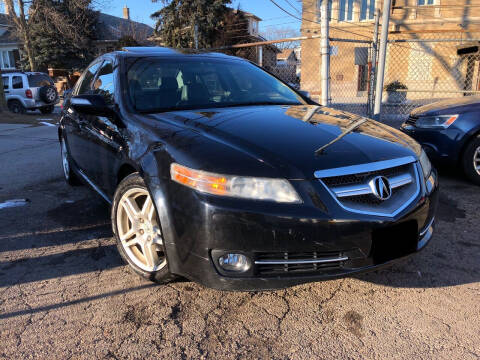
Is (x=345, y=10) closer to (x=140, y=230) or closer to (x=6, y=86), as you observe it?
(x=6, y=86)

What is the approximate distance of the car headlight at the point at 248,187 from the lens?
1991 mm

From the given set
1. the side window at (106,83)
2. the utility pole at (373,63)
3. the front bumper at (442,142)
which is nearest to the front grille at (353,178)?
the side window at (106,83)

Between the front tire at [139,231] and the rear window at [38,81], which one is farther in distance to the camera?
the rear window at [38,81]

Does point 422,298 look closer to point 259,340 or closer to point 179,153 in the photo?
point 259,340

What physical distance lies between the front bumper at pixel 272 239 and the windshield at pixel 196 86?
1.17 meters

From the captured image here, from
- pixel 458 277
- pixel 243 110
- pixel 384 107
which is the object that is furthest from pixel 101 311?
pixel 384 107

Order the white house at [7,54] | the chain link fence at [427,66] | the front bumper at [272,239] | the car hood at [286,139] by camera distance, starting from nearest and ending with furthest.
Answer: the front bumper at [272,239] → the car hood at [286,139] → the chain link fence at [427,66] → the white house at [7,54]

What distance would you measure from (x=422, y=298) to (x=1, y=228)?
362 centimetres

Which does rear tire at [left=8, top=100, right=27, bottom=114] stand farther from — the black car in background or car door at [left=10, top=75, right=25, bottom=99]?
the black car in background

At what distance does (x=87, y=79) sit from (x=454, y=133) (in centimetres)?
439

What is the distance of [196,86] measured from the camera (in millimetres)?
3293

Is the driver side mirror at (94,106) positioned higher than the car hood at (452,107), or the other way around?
the driver side mirror at (94,106)

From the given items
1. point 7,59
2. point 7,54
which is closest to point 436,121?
point 7,59

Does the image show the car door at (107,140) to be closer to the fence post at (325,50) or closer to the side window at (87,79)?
the side window at (87,79)
